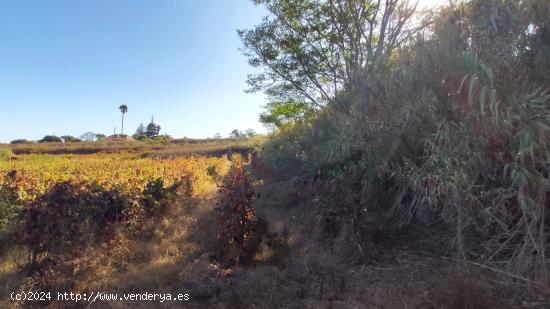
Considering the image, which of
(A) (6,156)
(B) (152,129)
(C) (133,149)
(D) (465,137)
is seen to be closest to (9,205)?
(D) (465,137)

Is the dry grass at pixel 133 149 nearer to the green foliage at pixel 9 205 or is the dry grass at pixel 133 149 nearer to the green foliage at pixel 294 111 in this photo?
the green foliage at pixel 294 111

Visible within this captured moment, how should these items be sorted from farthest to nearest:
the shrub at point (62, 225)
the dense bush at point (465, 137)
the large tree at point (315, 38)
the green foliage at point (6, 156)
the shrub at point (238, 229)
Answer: the green foliage at point (6, 156)
the large tree at point (315, 38)
the shrub at point (238, 229)
the shrub at point (62, 225)
the dense bush at point (465, 137)

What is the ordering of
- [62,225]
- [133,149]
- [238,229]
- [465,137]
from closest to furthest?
[465,137], [62,225], [238,229], [133,149]

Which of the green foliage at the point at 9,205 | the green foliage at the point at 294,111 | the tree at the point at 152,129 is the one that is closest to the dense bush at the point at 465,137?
the green foliage at the point at 9,205

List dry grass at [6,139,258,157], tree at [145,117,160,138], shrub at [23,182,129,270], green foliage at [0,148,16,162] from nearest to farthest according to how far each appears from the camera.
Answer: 1. shrub at [23,182,129,270]
2. green foliage at [0,148,16,162]
3. dry grass at [6,139,258,157]
4. tree at [145,117,160,138]

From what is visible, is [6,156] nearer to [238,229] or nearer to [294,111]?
[294,111]

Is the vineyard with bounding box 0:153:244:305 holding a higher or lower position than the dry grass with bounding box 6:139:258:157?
lower

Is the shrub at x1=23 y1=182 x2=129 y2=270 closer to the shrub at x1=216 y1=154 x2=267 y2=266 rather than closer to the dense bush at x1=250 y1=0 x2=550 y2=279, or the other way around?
the shrub at x1=216 y1=154 x2=267 y2=266

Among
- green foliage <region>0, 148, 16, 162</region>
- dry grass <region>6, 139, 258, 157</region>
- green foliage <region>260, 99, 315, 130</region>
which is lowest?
green foliage <region>0, 148, 16, 162</region>

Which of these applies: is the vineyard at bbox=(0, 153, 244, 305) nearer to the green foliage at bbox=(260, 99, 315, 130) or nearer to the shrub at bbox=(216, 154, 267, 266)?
the shrub at bbox=(216, 154, 267, 266)

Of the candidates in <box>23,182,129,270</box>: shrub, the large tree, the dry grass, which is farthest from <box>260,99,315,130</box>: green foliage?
the dry grass

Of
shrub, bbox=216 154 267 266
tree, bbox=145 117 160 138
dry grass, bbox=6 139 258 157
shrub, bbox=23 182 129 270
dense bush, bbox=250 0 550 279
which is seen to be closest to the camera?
dense bush, bbox=250 0 550 279

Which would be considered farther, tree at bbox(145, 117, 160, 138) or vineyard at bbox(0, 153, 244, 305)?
tree at bbox(145, 117, 160, 138)

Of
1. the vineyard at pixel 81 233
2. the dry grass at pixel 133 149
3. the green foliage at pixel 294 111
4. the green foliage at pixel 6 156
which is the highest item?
the green foliage at pixel 294 111
